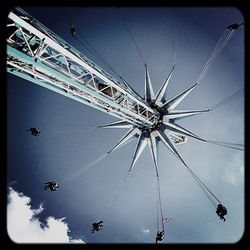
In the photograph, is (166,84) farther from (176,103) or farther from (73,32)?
(73,32)

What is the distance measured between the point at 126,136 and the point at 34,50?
7033 millimetres

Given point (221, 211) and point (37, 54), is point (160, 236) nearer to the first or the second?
point (221, 211)

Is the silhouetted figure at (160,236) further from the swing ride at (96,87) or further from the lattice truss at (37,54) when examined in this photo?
the lattice truss at (37,54)

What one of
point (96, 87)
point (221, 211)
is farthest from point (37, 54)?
Answer: point (221, 211)

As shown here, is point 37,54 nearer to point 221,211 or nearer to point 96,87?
point 96,87

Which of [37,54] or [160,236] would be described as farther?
[160,236]

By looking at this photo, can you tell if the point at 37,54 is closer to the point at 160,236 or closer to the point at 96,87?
the point at 96,87

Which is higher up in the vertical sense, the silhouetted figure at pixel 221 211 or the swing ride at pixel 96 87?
the swing ride at pixel 96 87

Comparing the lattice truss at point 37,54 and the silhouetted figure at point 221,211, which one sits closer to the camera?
the lattice truss at point 37,54

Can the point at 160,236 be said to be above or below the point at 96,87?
below

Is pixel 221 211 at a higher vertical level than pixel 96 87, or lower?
lower

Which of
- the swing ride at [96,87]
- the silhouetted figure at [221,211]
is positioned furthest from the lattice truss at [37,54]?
the silhouetted figure at [221,211]

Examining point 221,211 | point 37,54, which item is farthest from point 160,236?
point 37,54

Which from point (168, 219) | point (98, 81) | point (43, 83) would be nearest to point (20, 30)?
point (43, 83)
